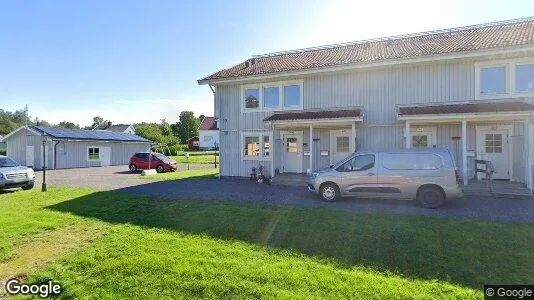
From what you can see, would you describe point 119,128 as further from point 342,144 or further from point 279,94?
point 342,144

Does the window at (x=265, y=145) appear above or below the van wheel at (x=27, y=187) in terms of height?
above

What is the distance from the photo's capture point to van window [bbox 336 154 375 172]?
33.8ft

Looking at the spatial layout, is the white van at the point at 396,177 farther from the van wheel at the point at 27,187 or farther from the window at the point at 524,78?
the van wheel at the point at 27,187

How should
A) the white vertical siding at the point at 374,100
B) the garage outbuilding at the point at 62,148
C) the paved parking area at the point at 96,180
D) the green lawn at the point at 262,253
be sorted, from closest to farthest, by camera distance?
1. the green lawn at the point at 262,253
2. the white vertical siding at the point at 374,100
3. the paved parking area at the point at 96,180
4. the garage outbuilding at the point at 62,148

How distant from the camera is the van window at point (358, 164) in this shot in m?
10.3

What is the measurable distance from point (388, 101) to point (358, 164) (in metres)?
5.48

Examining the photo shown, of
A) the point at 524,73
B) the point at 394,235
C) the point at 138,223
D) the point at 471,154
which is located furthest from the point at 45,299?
the point at 524,73

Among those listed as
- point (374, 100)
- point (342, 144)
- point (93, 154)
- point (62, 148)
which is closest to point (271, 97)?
point (342, 144)

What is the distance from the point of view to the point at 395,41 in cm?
1730

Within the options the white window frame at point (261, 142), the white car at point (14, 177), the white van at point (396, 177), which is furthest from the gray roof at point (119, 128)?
the white van at point (396, 177)

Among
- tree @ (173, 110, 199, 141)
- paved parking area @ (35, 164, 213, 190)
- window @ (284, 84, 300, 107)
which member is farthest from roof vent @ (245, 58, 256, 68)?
tree @ (173, 110, 199, 141)

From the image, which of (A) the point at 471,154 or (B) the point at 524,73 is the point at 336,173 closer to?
(A) the point at 471,154

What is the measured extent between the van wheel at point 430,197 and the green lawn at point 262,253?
1876mm

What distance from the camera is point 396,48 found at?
15.6m
